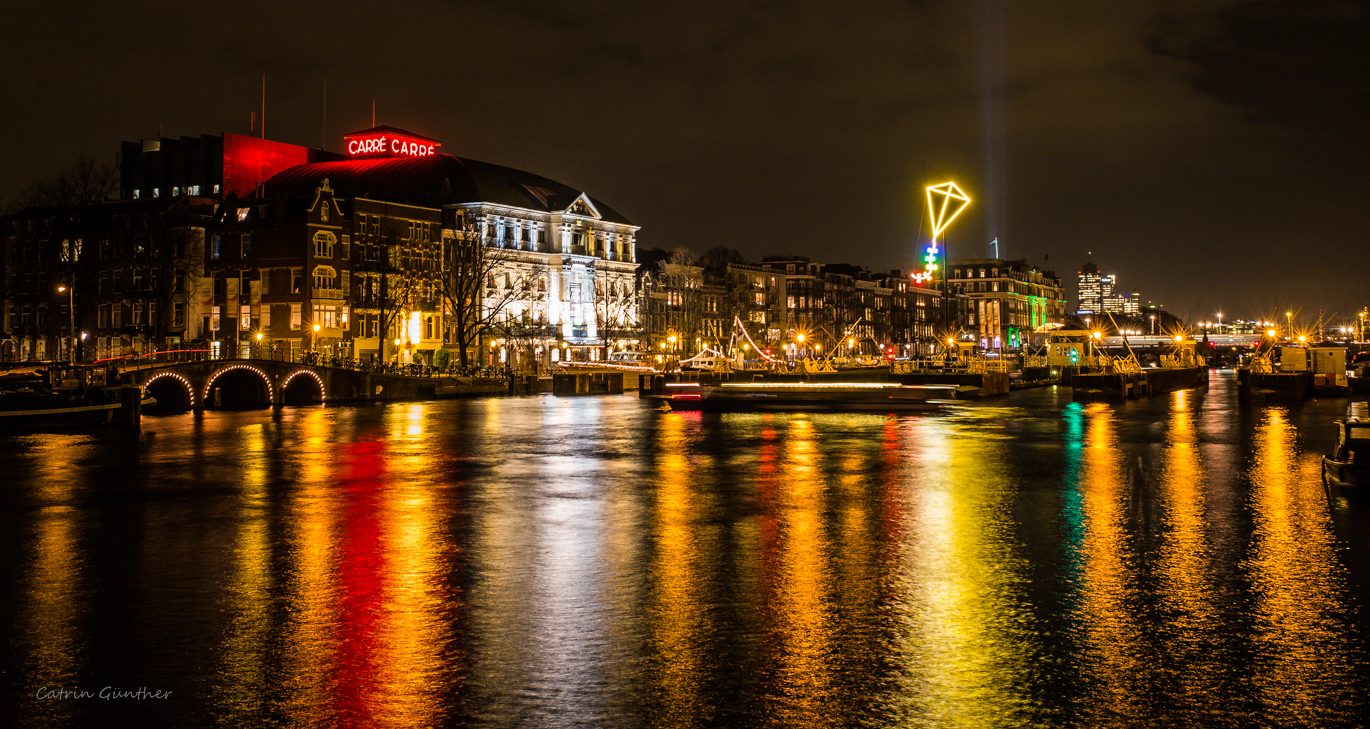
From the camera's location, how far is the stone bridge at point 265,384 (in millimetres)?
62188

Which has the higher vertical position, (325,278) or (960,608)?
(325,278)

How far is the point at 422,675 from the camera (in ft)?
31.0

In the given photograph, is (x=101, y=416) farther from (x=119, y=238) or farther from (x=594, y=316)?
(x=594, y=316)

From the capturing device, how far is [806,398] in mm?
56250

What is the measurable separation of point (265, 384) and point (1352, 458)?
193ft

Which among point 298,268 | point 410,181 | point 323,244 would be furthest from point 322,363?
point 410,181

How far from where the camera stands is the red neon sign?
4365 inches

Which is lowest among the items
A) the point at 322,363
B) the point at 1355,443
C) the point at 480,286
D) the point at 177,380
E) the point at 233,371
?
the point at 1355,443

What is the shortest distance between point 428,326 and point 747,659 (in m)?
91.8

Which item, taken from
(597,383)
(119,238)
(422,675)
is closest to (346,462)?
(422,675)

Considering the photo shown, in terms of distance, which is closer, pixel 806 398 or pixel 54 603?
pixel 54 603

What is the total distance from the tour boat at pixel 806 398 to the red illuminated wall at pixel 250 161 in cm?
6383

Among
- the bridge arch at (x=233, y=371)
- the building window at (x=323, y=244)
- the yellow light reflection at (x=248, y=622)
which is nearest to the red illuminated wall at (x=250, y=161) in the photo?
the building window at (x=323, y=244)

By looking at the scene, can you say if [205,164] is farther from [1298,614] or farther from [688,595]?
[1298,614]
